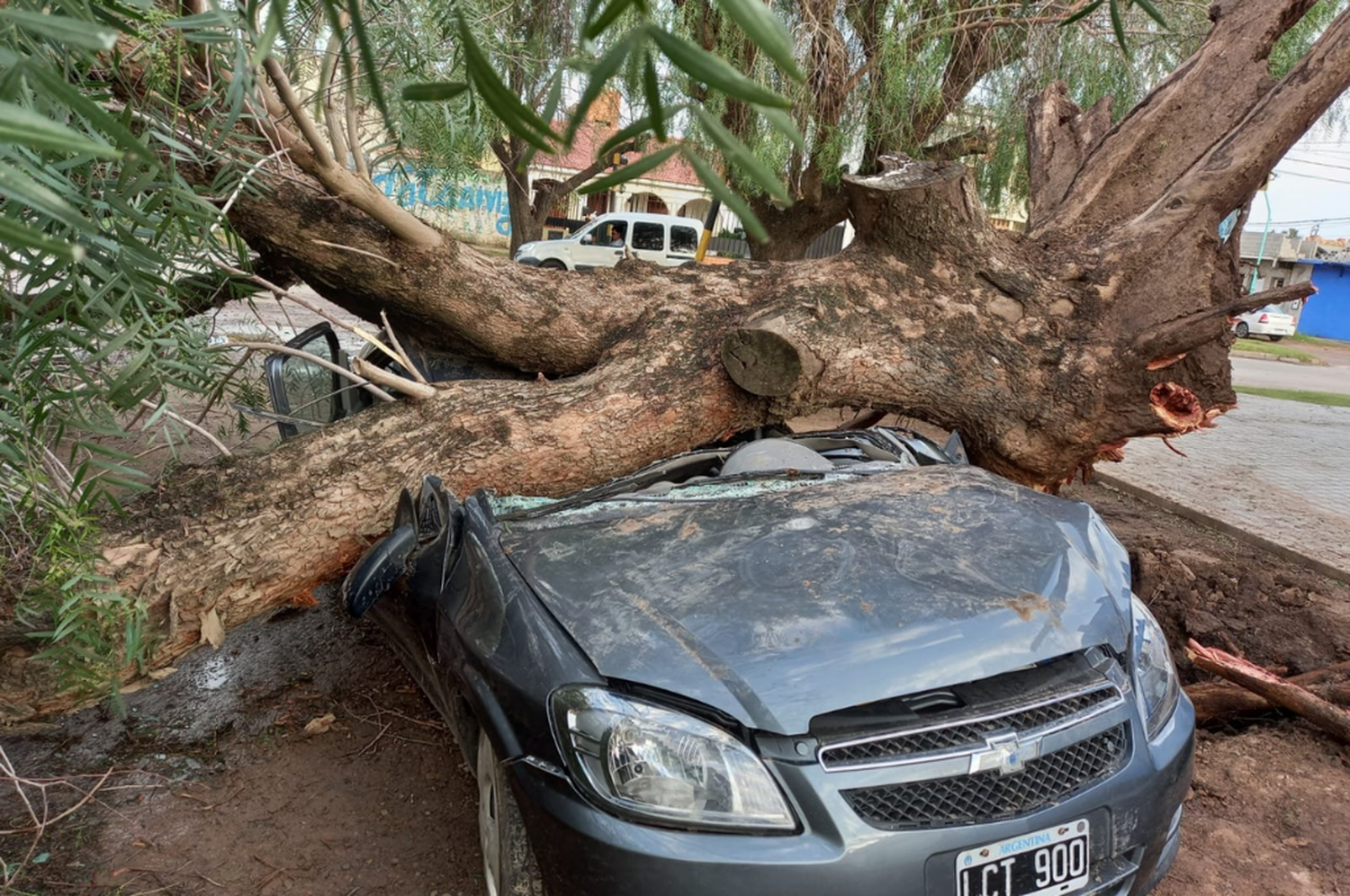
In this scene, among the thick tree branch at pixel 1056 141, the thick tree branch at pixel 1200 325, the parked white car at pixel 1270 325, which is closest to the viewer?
the thick tree branch at pixel 1200 325

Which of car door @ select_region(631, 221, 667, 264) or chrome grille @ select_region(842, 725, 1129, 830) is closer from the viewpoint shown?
chrome grille @ select_region(842, 725, 1129, 830)

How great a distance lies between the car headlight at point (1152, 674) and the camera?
2.30m

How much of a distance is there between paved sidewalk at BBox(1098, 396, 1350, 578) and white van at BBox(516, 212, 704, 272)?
11.4 m

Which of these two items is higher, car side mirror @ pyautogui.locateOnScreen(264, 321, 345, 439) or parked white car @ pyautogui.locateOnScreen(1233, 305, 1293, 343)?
car side mirror @ pyautogui.locateOnScreen(264, 321, 345, 439)

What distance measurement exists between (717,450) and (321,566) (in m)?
1.63

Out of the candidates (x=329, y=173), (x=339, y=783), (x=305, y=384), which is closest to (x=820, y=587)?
(x=339, y=783)

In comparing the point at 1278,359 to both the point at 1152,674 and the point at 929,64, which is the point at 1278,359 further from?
the point at 1152,674

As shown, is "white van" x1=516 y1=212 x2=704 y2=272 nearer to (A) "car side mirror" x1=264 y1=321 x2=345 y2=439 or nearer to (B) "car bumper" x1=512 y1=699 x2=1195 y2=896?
(A) "car side mirror" x1=264 y1=321 x2=345 y2=439

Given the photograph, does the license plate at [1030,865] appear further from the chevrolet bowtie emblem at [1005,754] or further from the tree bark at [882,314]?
the tree bark at [882,314]

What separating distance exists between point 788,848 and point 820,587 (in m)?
0.66

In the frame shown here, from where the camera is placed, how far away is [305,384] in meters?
4.62

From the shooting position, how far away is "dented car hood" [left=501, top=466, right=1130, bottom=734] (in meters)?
2.02

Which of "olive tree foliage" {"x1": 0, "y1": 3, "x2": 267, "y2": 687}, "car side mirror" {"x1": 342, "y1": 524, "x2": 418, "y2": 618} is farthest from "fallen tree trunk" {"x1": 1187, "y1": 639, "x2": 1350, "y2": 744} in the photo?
"olive tree foliage" {"x1": 0, "y1": 3, "x2": 267, "y2": 687}

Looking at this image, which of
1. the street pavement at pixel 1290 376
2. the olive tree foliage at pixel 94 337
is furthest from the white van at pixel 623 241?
the olive tree foliage at pixel 94 337
